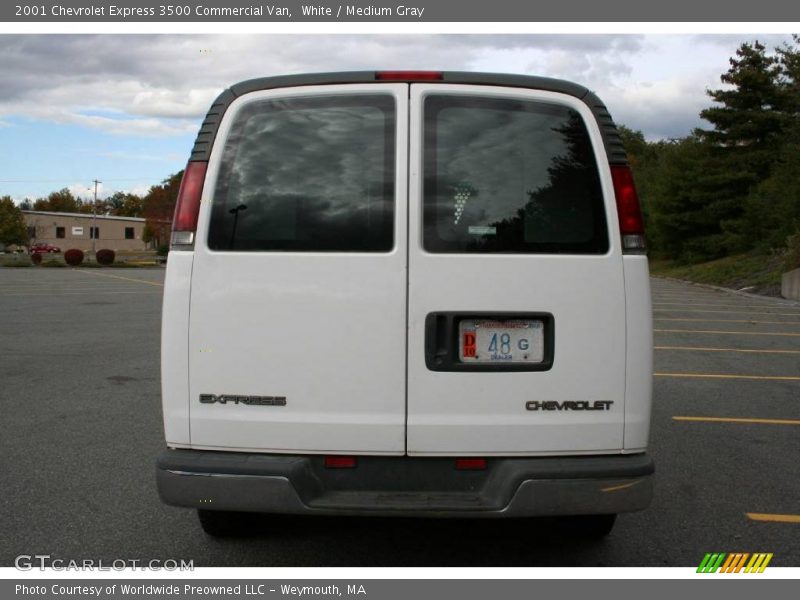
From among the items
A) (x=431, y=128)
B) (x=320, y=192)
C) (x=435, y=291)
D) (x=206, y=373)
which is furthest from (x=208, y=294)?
(x=431, y=128)

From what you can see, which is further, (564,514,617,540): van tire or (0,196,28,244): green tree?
(0,196,28,244): green tree

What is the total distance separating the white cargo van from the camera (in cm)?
351

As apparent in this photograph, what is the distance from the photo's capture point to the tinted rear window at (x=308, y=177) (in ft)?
11.7

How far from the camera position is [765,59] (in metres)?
44.7

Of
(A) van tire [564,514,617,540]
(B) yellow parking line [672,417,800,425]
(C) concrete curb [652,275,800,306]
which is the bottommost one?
(C) concrete curb [652,275,800,306]

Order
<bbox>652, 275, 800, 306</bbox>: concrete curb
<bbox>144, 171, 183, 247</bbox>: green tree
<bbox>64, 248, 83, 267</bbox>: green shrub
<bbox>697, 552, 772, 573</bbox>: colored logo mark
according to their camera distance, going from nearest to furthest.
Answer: <bbox>697, 552, 772, 573</bbox>: colored logo mark < <bbox>652, 275, 800, 306</bbox>: concrete curb < <bbox>64, 248, 83, 267</bbox>: green shrub < <bbox>144, 171, 183, 247</bbox>: green tree

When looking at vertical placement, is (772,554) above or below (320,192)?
below

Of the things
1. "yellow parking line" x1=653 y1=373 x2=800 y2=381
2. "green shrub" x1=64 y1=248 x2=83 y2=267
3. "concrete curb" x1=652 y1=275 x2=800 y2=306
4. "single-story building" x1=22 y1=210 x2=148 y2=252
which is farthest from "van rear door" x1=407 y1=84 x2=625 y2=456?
"single-story building" x1=22 y1=210 x2=148 y2=252

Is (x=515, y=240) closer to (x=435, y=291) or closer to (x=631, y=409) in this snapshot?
(x=435, y=291)

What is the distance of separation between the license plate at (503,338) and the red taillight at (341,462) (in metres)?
0.64

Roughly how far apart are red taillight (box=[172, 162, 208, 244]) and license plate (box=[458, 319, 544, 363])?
49.3 inches

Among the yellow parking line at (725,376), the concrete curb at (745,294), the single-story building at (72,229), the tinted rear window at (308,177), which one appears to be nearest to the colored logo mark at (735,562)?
the tinted rear window at (308,177)

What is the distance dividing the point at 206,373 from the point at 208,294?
34 cm

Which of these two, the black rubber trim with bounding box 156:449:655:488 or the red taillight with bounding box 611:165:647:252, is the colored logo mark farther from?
the red taillight with bounding box 611:165:647:252
